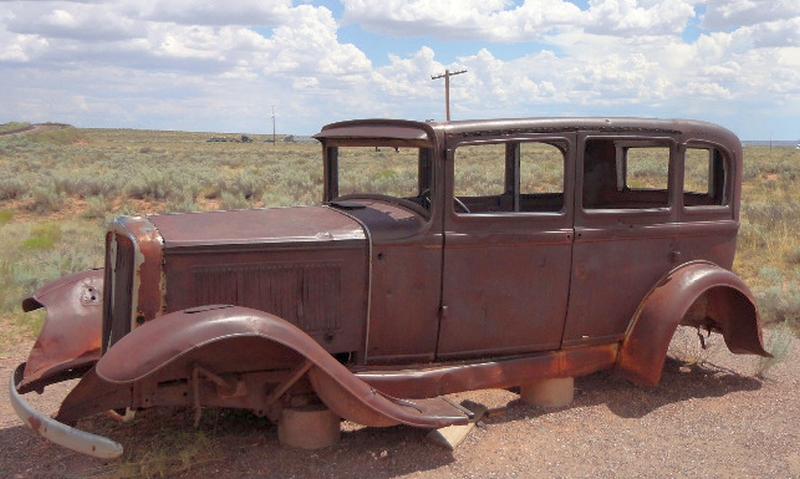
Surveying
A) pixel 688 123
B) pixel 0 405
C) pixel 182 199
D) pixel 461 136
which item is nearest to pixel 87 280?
pixel 0 405

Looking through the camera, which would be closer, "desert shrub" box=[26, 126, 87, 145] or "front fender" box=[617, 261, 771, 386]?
"front fender" box=[617, 261, 771, 386]

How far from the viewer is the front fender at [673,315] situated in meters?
5.08

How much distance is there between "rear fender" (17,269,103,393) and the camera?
4703mm

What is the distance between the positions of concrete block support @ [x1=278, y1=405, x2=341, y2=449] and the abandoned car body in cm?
5

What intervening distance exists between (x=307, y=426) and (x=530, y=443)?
1.34 m

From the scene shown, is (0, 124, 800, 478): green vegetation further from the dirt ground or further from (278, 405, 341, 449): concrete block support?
(278, 405, 341, 449): concrete block support

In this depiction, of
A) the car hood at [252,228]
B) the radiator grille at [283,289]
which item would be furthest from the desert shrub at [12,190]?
the radiator grille at [283,289]

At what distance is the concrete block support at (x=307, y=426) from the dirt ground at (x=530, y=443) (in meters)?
0.06

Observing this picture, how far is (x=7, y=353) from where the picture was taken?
265 inches

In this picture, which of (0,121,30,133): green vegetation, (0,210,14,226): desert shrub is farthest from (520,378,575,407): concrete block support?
(0,121,30,133): green vegetation

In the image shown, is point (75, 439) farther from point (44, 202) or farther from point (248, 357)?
point (44, 202)

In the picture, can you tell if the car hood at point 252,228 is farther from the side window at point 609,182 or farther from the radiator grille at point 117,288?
the side window at point 609,182

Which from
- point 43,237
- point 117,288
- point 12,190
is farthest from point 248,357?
point 12,190

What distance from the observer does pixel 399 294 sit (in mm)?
4535
